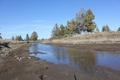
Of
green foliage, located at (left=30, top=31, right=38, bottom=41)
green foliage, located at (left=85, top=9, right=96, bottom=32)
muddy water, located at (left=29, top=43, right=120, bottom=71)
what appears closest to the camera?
muddy water, located at (left=29, top=43, right=120, bottom=71)

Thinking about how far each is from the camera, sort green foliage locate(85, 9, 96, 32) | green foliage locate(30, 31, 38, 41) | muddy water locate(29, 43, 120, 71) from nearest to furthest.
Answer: muddy water locate(29, 43, 120, 71) → green foliage locate(85, 9, 96, 32) → green foliage locate(30, 31, 38, 41)

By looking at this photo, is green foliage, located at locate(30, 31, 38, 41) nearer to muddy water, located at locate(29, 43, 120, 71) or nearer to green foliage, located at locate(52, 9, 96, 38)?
green foliage, located at locate(52, 9, 96, 38)

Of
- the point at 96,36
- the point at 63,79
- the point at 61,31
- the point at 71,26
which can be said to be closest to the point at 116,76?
the point at 63,79

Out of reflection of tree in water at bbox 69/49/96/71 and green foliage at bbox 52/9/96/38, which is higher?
green foliage at bbox 52/9/96/38

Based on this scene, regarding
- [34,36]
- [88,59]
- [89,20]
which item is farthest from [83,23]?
[34,36]

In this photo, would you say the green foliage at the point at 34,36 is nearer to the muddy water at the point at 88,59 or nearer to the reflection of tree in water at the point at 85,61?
the muddy water at the point at 88,59

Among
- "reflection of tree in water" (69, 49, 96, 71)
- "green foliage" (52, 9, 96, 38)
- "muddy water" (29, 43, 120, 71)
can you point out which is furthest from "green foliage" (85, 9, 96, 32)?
"reflection of tree in water" (69, 49, 96, 71)

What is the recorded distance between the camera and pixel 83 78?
1627 centimetres

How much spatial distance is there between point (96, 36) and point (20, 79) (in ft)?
205

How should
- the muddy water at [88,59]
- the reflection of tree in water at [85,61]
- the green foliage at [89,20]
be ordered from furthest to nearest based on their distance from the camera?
the green foliage at [89,20]
the muddy water at [88,59]
the reflection of tree in water at [85,61]

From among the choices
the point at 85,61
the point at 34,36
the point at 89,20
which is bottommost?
the point at 85,61

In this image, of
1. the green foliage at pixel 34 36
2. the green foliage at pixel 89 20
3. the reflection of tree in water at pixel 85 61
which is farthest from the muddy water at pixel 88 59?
the green foliage at pixel 34 36

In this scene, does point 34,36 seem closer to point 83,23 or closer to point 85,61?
point 83,23

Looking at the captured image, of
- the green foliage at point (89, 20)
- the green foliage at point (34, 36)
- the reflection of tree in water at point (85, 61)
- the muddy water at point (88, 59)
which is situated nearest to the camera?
the reflection of tree in water at point (85, 61)
